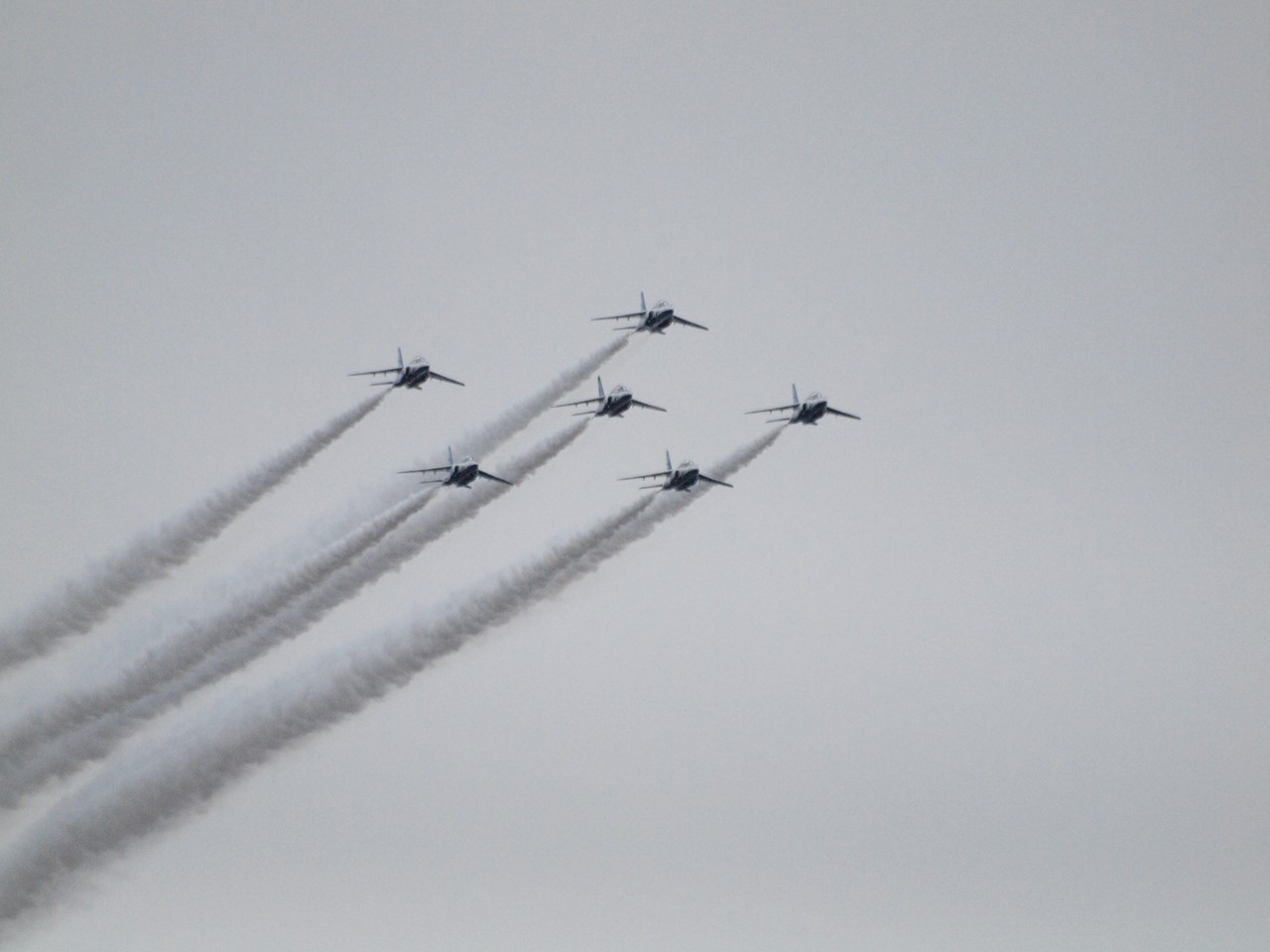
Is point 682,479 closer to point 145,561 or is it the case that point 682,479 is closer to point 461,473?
point 461,473

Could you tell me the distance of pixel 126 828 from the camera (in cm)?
11162

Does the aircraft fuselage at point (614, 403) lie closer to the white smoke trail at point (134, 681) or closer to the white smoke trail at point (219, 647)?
the white smoke trail at point (219, 647)

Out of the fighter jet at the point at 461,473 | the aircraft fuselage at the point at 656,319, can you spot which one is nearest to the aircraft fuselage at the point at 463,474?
the fighter jet at the point at 461,473

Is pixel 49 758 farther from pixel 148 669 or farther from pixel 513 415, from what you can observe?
pixel 513 415

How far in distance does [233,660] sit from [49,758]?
7871 mm

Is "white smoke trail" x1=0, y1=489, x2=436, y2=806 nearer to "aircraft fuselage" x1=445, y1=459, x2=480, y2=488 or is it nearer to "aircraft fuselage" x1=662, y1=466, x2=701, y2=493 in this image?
"aircraft fuselage" x1=445, y1=459, x2=480, y2=488

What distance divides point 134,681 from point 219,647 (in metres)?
3.58

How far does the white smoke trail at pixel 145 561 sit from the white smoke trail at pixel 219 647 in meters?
4.12

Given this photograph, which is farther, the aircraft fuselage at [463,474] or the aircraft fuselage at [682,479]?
the aircraft fuselage at [682,479]

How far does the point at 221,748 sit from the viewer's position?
113438 mm

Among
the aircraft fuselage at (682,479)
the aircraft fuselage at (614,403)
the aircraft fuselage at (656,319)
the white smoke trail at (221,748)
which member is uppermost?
the aircraft fuselage at (656,319)

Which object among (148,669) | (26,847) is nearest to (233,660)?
Result: (148,669)

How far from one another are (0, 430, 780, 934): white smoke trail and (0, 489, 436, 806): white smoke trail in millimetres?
2493

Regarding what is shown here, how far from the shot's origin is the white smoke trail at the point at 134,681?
11488 centimetres
